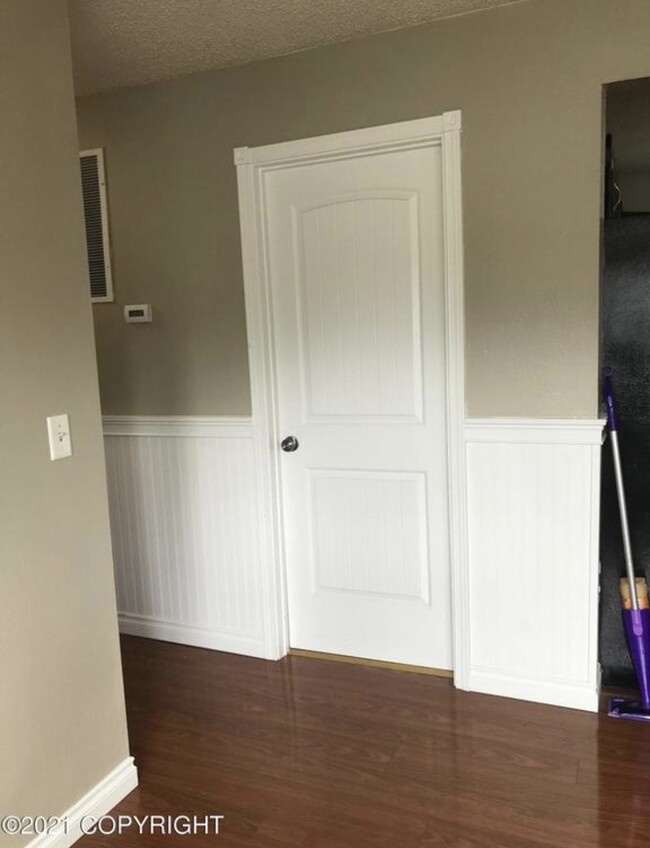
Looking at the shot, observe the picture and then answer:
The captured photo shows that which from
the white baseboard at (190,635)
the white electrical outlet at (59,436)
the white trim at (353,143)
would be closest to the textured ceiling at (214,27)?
the white trim at (353,143)

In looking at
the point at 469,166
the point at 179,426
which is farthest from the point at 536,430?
the point at 179,426

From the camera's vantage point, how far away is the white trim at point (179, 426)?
2.99m

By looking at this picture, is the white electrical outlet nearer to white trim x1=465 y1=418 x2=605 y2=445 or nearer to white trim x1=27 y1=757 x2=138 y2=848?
white trim x1=27 y1=757 x2=138 y2=848

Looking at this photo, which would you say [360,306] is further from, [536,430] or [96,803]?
[96,803]

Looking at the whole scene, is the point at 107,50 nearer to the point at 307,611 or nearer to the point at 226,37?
the point at 226,37

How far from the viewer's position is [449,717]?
2.55 m

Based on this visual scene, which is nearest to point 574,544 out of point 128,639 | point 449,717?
point 449,717

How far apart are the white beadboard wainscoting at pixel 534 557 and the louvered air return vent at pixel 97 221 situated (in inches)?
66.3

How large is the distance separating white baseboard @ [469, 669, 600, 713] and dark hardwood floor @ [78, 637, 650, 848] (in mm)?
39

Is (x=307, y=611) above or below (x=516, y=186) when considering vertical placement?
below

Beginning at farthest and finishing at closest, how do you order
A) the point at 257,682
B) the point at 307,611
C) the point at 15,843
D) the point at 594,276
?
1. the point at 307,611
2. the point at 257,682
3. the point at 594,276
4. the point at 15,843

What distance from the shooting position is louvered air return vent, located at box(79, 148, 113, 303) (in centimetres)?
306

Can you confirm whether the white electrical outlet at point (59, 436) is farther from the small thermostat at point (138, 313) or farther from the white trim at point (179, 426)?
the small thermostat at point (138, 313)

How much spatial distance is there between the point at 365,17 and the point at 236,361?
1.31 m
